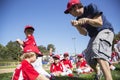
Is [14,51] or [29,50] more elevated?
[14,51]

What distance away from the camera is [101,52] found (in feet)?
12.3

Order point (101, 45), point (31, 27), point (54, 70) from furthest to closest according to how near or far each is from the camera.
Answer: point (54, 70) < point (31, 27) < point (101, 45)

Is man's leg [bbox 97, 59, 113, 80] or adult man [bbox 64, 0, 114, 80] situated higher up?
adult man [bbox 64, 0, 114, 80]

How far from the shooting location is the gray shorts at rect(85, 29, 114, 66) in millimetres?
3760

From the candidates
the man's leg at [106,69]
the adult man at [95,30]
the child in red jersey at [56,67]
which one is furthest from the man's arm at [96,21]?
Answer: the child in red jersey at [56,67]

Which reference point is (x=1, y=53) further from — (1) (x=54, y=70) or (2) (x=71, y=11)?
(2) (x=71, y=11)

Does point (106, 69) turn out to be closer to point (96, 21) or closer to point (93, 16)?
point (96, 21)

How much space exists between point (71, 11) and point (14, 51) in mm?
91695

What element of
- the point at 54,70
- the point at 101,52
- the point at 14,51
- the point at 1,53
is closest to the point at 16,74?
the point at 101,52

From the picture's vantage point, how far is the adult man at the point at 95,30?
3740mm

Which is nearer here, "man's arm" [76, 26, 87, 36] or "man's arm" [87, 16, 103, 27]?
"man's arm" [87, 16, 103, 27]

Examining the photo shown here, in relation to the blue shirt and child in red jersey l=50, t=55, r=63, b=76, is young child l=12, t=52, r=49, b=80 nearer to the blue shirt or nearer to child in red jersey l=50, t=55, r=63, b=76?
the blue shirt

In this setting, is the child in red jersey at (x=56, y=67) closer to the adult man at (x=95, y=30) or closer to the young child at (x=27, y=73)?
the adult man at (x=95, y=30)

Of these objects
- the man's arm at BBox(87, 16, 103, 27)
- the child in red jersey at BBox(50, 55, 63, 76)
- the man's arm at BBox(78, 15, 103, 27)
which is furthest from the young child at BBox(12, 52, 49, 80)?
the child in red jersey at BBox(50, 55, 63, 76)
